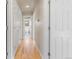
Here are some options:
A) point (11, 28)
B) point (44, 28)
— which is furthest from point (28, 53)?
point (11, 28)

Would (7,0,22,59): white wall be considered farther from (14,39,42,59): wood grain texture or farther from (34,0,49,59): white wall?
(34,0,49,59): white wall

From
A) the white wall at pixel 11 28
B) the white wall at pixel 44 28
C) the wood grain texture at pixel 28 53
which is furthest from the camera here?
the wood grain texture at pixel 28 53

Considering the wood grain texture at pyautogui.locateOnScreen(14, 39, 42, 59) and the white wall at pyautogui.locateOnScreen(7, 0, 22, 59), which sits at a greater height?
the white wall at pyautogui.locateOnScreen(7, 0, 22, 59)

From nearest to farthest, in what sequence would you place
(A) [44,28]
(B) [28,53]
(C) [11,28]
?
(C) [11,28], (A) [44,28], (B) [28,53]

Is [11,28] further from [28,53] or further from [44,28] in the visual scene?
[28,53]

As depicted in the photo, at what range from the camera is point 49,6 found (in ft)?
12.3

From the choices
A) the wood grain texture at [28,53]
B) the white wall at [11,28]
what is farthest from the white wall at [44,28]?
the white wall at [11,28]

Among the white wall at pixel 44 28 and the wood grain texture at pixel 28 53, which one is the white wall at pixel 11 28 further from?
the white wall at pixel 44 28

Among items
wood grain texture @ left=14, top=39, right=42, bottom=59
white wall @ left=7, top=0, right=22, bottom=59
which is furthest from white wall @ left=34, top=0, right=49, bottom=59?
white wall @ left=7, top=0, right=22, bottom=59
